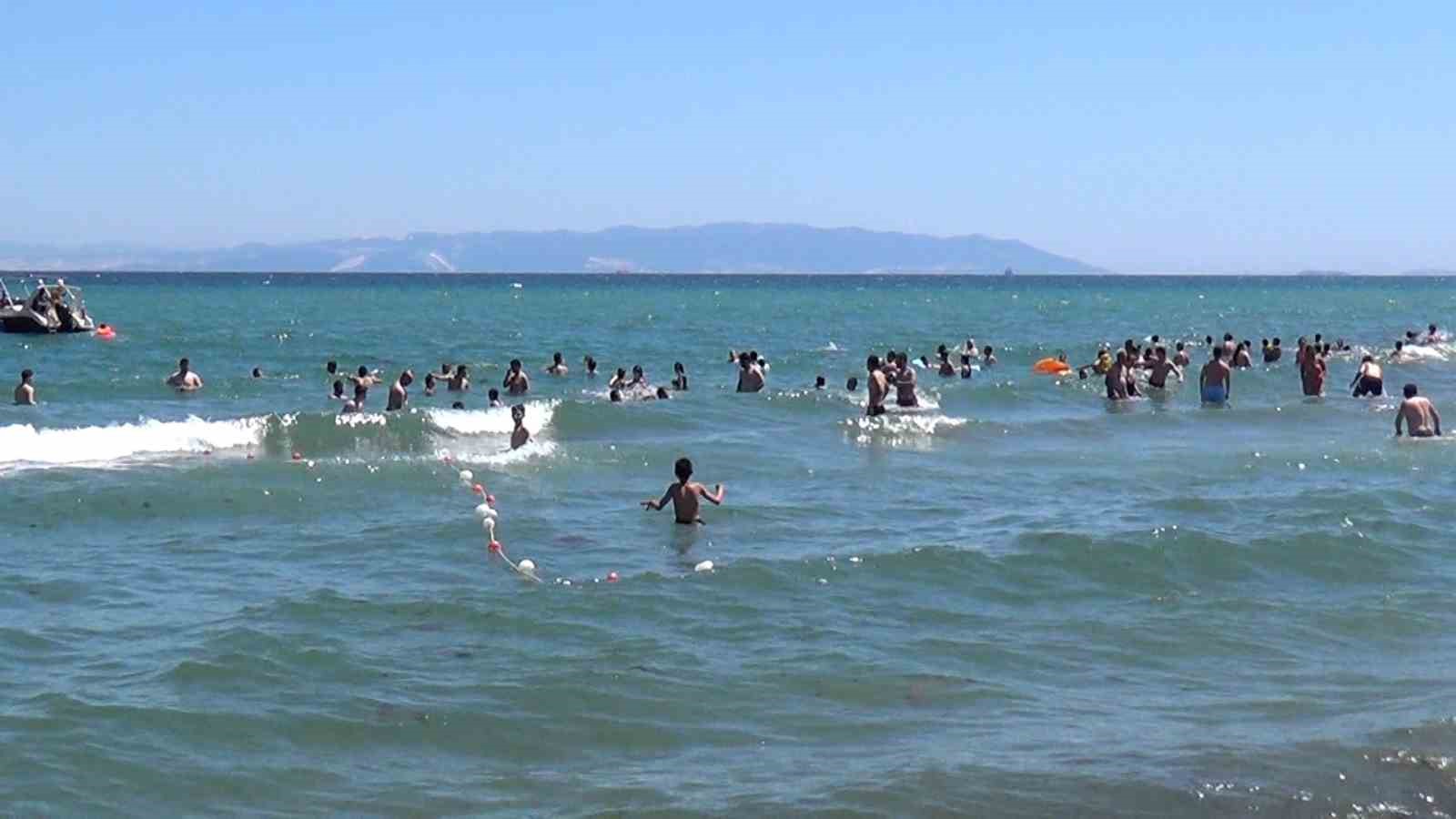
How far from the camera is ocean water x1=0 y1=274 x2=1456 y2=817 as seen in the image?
378 inches

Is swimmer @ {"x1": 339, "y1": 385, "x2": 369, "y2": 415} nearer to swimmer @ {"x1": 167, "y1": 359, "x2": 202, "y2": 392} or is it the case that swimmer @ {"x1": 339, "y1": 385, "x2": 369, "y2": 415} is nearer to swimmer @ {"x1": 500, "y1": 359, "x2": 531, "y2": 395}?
swimmer @ {"x1": 500, "y1": 359, "x2": 531, "y2": 395}

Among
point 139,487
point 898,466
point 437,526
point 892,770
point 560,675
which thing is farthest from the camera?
point 898,466

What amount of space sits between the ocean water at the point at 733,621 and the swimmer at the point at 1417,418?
610mm

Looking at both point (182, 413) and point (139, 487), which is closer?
point (139, 487)

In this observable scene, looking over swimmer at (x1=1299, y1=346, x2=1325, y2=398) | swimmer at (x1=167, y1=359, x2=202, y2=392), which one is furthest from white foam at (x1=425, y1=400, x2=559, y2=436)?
swimmer at (x1=1299, y1=346, x2=1325, y2=398)

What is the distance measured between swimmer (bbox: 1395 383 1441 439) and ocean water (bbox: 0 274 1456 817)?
2.00 ft

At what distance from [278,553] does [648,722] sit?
6.65 metres

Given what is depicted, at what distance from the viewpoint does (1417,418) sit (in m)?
25.3

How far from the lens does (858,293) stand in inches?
5507

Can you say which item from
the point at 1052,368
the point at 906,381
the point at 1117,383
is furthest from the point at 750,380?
the point at 1052,368

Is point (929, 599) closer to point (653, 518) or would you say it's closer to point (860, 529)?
point (860, 529)

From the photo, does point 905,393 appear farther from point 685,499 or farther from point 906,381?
point 685,499

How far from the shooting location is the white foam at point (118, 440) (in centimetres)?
2333

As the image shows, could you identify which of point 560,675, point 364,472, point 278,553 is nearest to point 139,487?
point 364,472
